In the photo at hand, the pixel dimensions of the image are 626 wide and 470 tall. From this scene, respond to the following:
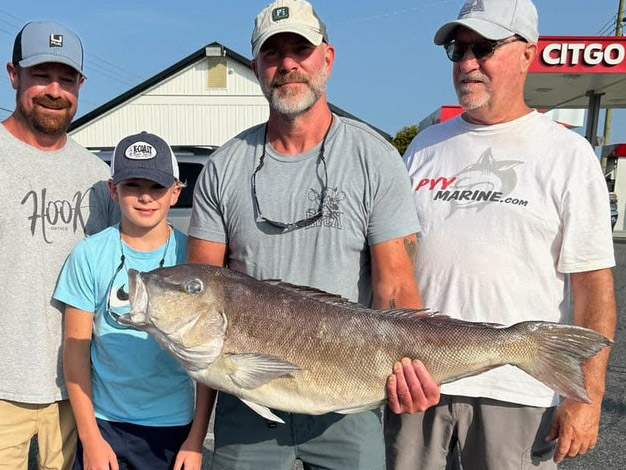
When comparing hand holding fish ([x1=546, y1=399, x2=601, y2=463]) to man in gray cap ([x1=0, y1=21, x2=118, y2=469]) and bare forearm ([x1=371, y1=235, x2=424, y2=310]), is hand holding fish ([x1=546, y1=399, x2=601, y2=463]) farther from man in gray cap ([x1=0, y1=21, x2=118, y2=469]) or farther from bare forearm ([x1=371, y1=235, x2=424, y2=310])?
man in gray cap ([x1=0, y1=21, x2=118, y2=469])

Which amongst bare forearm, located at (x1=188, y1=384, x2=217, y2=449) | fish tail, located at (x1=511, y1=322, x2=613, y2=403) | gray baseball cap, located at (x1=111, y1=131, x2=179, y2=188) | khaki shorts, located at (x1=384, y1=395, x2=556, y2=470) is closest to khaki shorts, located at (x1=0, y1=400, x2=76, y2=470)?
bare forearm, located at (x1=188, y1=384, x2=217, y2=449)

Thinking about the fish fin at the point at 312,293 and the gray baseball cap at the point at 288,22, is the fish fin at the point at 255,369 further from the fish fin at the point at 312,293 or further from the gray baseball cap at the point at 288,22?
the gray baseball cap at the point at 288,22

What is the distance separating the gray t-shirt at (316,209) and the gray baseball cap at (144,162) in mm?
362

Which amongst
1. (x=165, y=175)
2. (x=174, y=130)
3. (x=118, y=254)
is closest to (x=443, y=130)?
(x=165, y=175)

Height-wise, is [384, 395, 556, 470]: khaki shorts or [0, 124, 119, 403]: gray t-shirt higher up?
[0, 124, 119, 403]: gray t-shirt

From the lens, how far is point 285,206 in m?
2.71

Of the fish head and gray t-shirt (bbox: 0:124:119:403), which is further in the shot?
gray t-shirt (bbox: 0:124:119:403)

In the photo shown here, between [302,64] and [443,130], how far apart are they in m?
1.06

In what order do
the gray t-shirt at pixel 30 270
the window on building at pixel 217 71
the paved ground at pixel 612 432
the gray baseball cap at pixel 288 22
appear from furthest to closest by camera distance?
the window on building at pixel 217 71, the paved ground at pixel 612 432, the gray t-shirt at pixel 30 270, the gray baseball cap at pixel 288 22

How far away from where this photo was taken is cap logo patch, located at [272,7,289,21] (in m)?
2.68

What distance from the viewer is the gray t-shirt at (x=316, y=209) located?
2.70 meters

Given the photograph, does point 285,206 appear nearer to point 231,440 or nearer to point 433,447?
point 231,440

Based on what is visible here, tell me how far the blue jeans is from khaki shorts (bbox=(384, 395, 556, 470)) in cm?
46

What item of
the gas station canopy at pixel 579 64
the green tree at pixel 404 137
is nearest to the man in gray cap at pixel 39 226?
the gas station canopy at pixel 579 64
